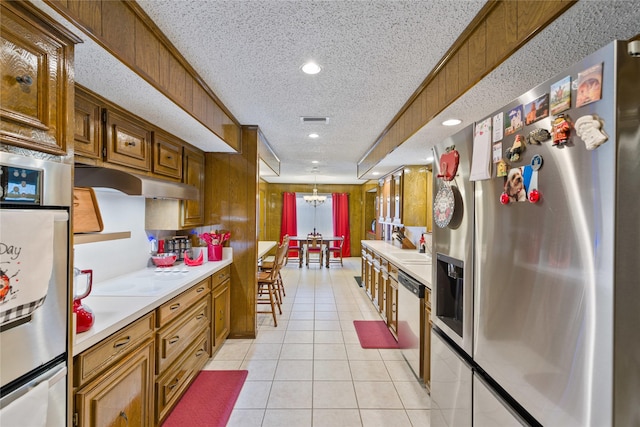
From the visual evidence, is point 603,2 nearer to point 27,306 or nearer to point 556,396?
point 556,396

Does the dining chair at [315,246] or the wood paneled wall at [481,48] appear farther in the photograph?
the dining chair at [315,246]

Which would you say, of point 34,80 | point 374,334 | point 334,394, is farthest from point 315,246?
point 34,80

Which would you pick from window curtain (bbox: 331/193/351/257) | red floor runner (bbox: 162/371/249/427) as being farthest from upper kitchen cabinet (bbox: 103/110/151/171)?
window curtain (bbox: 331/193/351/257)

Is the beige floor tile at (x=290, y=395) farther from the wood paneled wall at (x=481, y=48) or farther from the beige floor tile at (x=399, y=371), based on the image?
the wood paneled wall at (x=481, y=48)

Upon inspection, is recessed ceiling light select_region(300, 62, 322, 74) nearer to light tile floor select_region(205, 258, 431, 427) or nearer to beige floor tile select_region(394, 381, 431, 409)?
light tile floor select_region(205, 258, 431, 427)

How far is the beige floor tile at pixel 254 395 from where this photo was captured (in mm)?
2094

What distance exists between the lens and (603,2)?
92 cm

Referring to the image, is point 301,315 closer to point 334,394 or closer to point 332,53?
point 334,394

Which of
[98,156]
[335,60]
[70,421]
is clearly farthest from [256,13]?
[70,421]

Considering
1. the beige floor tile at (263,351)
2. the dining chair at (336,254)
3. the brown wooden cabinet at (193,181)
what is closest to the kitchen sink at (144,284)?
the brown wooden cabinet at (193,181)

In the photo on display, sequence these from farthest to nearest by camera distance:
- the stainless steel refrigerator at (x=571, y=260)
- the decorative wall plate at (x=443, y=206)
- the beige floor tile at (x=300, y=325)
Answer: the beige floor tile at (x=300, y=325) → the decorative wall plate at (x=443, y=206) → the stainless steel refrigerator at (x=571, y=260)

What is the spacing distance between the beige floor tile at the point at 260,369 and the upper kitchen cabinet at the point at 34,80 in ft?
7.12

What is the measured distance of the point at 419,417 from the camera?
1.99 metres

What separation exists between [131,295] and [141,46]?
142 cm
